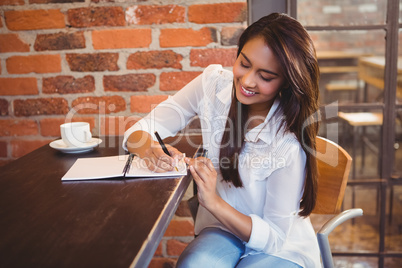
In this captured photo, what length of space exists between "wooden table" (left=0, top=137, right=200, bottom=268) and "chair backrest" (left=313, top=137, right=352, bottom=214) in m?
0.41

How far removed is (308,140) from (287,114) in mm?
103

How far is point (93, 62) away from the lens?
5.02ft

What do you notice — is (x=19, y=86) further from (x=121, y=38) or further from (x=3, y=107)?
(x=121, y=38)

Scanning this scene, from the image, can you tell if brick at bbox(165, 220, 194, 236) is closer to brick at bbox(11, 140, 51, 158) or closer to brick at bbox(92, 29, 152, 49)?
brick at bbox(11, 140, 51, 158)

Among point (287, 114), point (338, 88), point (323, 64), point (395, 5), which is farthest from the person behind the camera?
point (323, 64)

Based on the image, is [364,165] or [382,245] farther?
[364,165]

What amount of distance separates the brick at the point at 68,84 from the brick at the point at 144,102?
18 centimetres

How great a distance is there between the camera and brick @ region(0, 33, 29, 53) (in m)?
1.53

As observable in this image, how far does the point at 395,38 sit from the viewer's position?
1.54 m

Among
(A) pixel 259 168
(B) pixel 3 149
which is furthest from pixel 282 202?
(B) pixel 3 149

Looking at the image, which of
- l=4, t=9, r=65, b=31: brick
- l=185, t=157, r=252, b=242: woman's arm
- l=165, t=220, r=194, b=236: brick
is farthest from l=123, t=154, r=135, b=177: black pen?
l=4, t=9, r=65, b=31: brick

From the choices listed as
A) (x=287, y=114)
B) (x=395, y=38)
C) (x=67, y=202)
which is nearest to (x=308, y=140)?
(x=287, y=114)

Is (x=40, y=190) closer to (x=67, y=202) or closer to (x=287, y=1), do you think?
(x=67, y=202)

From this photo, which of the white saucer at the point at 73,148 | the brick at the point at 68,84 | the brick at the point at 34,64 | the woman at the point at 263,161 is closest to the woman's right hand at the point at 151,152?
the woman at the point at 263,161
